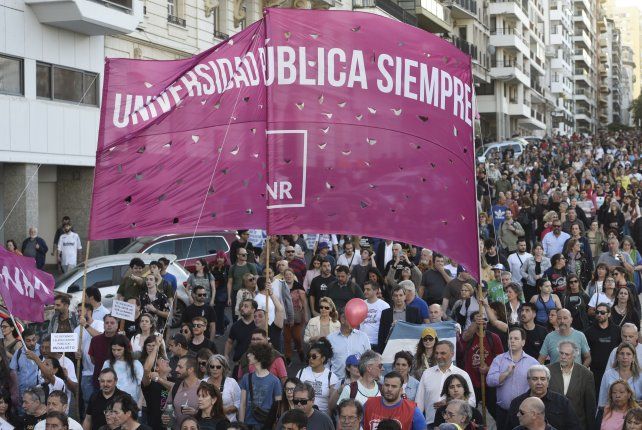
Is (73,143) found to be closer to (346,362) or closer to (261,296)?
(261,296)

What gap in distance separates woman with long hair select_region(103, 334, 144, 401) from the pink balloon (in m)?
2.29

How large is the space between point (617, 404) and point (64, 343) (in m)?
4.74

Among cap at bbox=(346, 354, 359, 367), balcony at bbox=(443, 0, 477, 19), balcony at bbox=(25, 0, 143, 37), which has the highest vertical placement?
balcony at bbox=(443, 0, 477, 19)

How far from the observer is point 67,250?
2375 centimetres

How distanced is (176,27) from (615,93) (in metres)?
151

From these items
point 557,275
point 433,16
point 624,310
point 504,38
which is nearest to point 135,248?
point 557,275

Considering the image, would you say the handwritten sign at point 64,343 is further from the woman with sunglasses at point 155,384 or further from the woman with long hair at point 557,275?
the woman with long hair at point 557,275

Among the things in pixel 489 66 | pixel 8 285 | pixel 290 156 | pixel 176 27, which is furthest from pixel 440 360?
pixel 489 66

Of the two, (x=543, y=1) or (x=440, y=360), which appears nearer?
(x=440, y=360)

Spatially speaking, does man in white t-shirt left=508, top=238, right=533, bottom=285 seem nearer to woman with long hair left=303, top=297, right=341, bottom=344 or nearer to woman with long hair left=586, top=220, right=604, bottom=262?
woman with long hair left=586, top=220, right=604, bottom=262

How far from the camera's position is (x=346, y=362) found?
10500 millimetres

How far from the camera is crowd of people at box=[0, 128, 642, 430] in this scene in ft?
28.9

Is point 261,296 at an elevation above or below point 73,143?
below

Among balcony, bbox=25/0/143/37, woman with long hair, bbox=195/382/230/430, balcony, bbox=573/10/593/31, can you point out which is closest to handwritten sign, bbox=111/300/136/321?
woman with long hair, bbox=195/382/230/430
